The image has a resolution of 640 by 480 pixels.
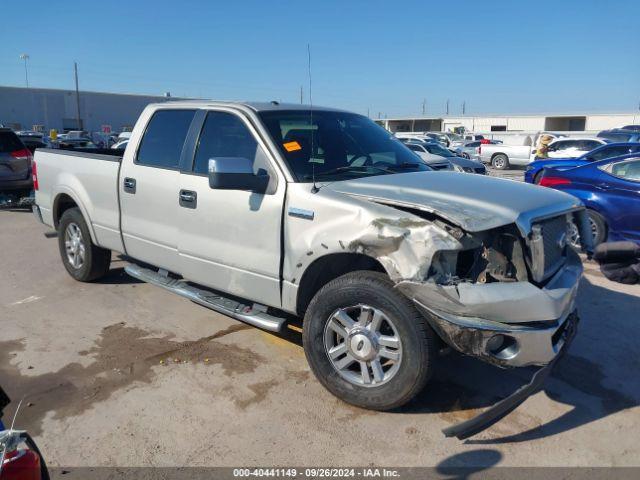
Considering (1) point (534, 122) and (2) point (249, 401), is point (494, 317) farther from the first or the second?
(1) point (534, 122)

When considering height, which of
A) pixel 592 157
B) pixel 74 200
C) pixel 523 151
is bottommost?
pixel 74 200

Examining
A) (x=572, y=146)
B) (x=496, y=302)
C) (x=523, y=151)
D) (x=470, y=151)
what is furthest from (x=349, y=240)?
(x=470, y=151)

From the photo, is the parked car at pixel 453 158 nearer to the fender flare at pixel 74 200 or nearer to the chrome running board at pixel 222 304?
the fender flare at pixel 74 200

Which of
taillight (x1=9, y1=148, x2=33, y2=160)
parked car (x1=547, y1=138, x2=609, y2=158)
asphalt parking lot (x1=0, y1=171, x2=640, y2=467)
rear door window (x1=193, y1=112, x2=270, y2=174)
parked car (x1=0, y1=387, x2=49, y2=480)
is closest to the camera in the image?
parked car (x1=0, y1=387, x2=49, y2=480)

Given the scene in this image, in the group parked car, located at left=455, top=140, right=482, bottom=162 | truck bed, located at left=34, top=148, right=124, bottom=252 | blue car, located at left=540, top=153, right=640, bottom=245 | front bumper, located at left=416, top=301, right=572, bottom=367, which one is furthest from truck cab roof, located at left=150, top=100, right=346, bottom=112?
parked car, located at left=455, top=140, right=482, bottom=162

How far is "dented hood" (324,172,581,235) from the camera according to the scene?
306 centimetres

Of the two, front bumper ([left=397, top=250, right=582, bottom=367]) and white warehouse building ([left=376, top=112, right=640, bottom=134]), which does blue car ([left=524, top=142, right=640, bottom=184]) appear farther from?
white warehouse building ([left=376, top=112, right=640, bottom=134])

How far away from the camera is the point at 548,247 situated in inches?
133

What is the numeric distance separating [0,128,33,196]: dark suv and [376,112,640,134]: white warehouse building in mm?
48784

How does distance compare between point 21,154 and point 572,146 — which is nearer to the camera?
point 21,154

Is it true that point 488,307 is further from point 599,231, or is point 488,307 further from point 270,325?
point 599,231

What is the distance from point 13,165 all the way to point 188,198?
842 centimetres

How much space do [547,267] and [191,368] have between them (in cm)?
265

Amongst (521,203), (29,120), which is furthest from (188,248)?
(29,120)
